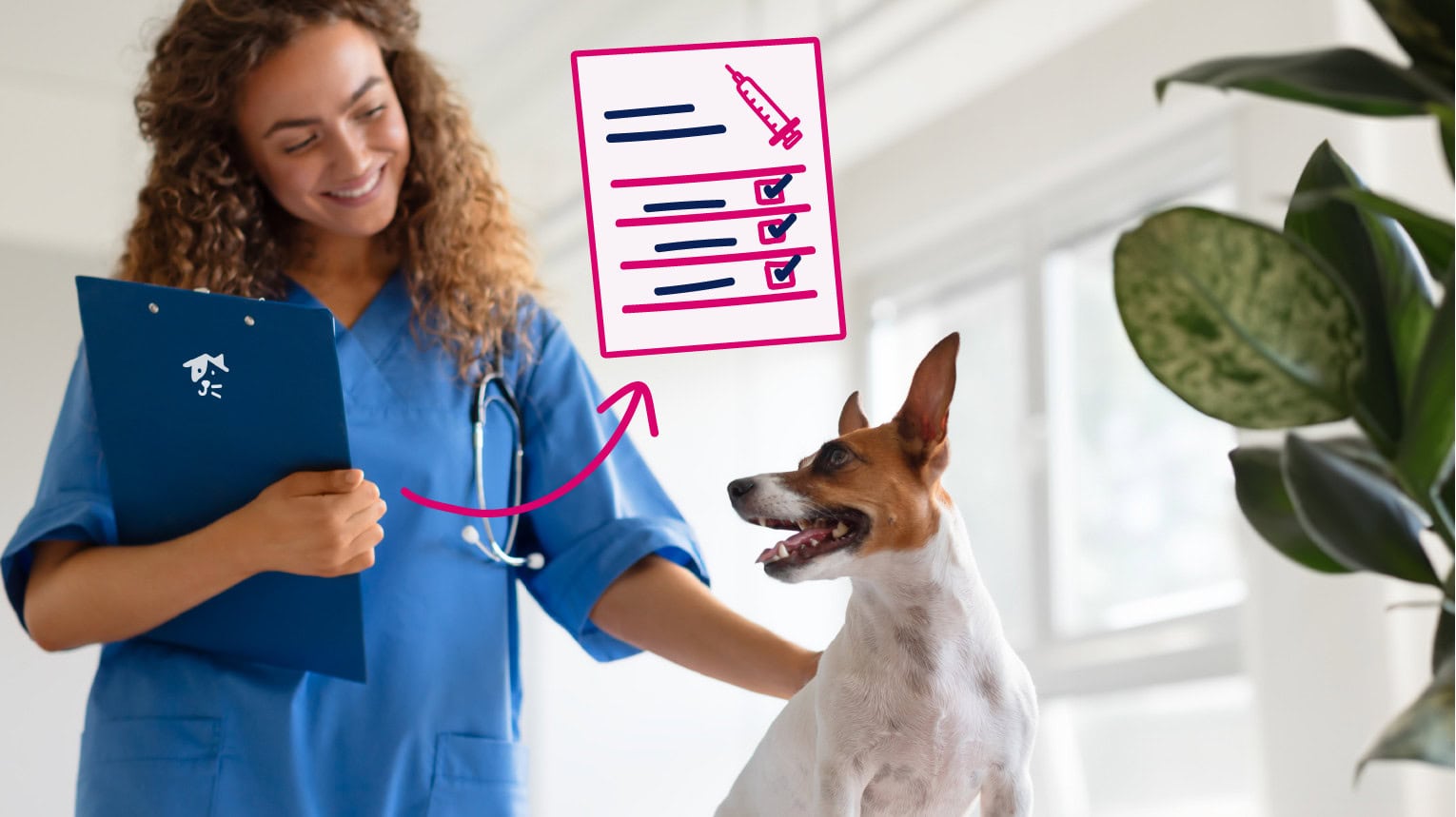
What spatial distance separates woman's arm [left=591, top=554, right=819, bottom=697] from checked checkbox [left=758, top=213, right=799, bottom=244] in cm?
34

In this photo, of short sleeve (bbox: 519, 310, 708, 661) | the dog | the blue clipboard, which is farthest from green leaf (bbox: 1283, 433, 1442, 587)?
short sleeve (bbox: 519, 310, 708, 661)

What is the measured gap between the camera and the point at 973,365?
14.6 ft

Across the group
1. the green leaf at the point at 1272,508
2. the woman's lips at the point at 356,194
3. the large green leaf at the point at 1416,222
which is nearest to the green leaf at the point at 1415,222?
the large green leaf at the point at 1416,222

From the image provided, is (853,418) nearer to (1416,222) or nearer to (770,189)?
(770,189)

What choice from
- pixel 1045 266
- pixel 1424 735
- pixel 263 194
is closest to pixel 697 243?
pixel 1424 735

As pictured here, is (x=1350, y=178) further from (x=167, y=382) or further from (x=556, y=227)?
(x=556, y=227)

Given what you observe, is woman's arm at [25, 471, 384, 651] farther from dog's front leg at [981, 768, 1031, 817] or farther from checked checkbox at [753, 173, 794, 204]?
dog's front leg at [981, 768, 1031, 817]

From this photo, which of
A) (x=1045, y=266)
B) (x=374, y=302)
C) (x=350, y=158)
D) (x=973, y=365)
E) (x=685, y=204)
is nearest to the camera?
(x=685, y=204)

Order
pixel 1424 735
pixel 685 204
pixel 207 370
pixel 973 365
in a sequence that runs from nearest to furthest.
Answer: pixel 1424 735, pixel 685 204, pixel 207 370, pixel 973 365

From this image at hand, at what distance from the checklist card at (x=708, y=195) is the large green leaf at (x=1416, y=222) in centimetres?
31

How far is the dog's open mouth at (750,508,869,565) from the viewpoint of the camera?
77 cm

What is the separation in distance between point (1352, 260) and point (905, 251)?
3.84 metres

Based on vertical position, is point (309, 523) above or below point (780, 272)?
below

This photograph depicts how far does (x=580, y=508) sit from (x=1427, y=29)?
34.5 inches
